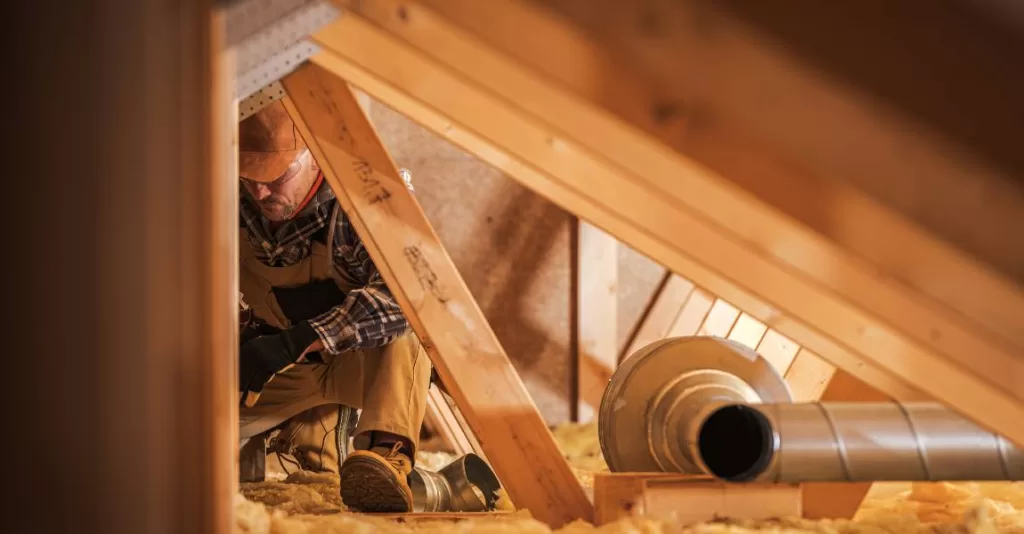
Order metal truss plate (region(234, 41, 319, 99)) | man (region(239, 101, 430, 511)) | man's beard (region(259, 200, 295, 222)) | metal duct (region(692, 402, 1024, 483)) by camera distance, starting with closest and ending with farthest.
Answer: metal truss plate (region(234, 41, 319, 99)), metal duct (region(692, 402, 1024, 483)), man (region(239, 101, 430, 511)), man's beard (region(259, 200, 295, 222))

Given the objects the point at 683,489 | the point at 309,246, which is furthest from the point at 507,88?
the point at 309,246

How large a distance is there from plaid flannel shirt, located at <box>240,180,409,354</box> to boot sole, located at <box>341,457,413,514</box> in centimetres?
40

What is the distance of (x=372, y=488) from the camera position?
6.69ft

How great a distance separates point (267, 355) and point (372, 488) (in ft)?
1.45

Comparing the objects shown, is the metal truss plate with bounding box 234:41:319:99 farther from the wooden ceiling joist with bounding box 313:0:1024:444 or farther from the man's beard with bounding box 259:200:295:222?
the man's beard with bounding box 259:200:295:222

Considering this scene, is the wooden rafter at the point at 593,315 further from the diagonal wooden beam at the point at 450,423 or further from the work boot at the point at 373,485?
the work boot at the point at 373,485

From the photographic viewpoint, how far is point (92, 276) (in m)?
0.85

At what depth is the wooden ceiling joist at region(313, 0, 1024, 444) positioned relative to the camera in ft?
2.53

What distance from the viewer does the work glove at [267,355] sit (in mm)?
2270

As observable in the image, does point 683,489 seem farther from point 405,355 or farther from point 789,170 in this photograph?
point 789,170

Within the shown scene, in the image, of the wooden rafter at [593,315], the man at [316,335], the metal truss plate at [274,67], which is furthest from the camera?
the wooden rafter at [593,315]

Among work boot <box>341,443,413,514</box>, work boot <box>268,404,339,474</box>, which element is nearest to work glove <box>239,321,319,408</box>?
work boot <box>341,443,413,514</box>

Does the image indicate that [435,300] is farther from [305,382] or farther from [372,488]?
[305,382]

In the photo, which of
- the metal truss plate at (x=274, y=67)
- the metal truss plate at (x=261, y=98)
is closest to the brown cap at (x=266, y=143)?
the metal truss plate at (x=261, y=98)
